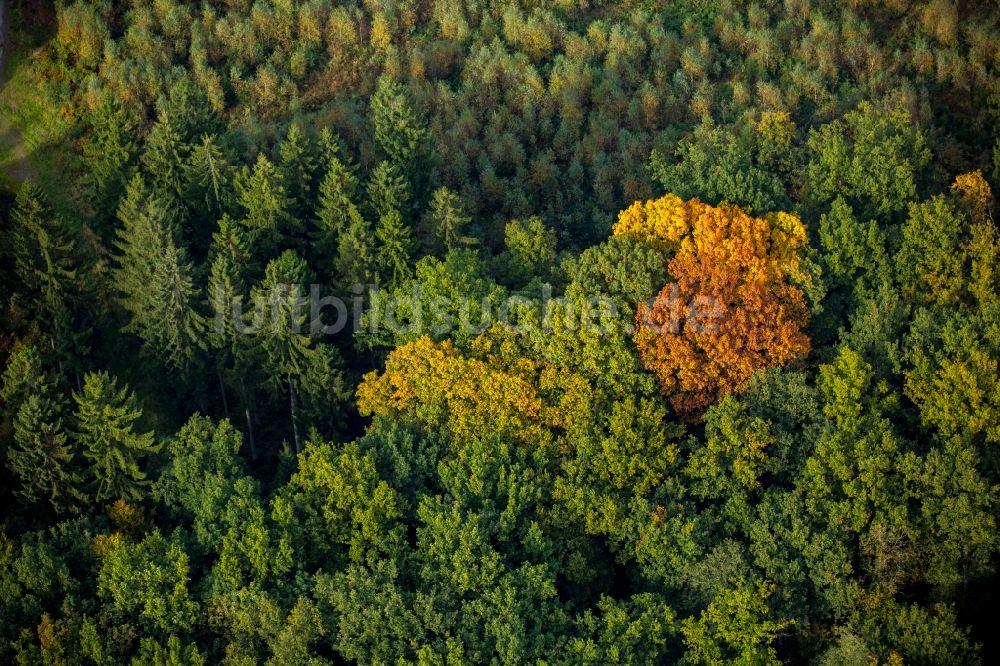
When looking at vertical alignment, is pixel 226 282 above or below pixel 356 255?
below

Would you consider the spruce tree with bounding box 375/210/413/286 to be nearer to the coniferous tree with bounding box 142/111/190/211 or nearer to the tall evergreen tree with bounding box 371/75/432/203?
the tall evergreen tree with bounding box 371/75/432/203

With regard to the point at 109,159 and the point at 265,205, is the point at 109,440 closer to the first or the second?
the point at 265,205

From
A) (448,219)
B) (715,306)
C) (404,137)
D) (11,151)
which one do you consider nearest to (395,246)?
(448,219)

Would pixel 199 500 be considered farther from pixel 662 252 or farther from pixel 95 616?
pixel 662 252

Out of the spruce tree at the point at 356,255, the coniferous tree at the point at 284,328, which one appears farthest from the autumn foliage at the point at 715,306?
the coniferous tree at the point at 284,328

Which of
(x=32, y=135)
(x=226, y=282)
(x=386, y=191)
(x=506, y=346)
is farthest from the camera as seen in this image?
(x=32, y=135)

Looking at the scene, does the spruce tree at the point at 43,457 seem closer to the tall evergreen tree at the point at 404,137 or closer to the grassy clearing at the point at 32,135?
the grassy clearing at the point at 32,135
